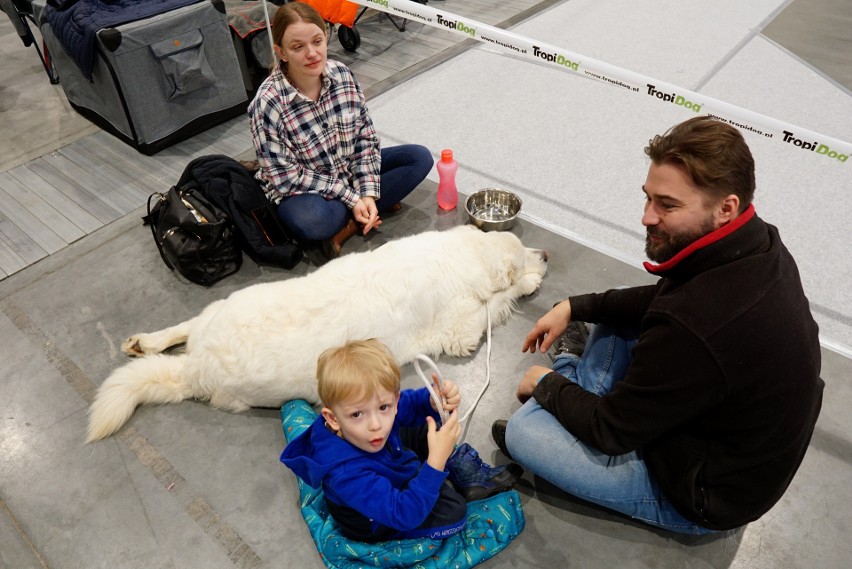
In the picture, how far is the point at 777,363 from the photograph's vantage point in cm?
141

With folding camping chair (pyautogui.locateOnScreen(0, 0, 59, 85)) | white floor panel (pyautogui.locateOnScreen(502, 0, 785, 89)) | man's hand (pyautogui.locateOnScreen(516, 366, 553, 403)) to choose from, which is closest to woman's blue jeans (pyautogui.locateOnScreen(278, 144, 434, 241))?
man's hand (pyautogui.locateOnScreen(516, 366, 553, 403))

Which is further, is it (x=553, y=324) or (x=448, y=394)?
(x=553, y=324)

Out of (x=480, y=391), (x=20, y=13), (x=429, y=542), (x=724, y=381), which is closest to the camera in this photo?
(x=724, y=381)

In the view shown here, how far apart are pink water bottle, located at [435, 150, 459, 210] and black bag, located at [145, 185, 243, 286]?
1170 mm

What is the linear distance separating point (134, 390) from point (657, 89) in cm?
264

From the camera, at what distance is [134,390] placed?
227cm

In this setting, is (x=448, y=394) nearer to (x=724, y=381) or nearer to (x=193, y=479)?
(x=724, y=381)

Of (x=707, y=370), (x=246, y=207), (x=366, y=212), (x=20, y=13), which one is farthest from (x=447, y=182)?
(x=20, y=13)

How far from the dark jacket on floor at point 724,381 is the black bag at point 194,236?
196cm

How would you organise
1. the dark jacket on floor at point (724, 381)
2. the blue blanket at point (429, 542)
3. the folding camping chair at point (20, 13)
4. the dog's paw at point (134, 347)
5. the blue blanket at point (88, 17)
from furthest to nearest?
the folding camping chair at point (20, 13)
the blue blanket at point (88, 17)
the dog's paw at point (134, 347)
the blue blanket at point (429, 542)
the dark jacket on floor at point (724, 381)

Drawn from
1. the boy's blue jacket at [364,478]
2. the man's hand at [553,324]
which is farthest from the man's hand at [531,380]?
the boy's blue jacket at [364,478]

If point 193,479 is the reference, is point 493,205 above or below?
above

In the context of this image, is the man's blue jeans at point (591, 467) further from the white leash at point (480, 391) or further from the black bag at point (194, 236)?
the black bag at point (194, 236)

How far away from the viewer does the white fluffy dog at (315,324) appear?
2109 millimetres
